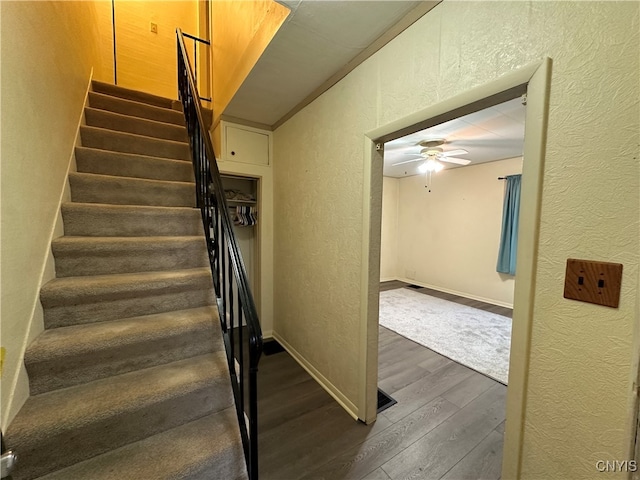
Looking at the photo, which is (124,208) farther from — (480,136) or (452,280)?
(452,280)

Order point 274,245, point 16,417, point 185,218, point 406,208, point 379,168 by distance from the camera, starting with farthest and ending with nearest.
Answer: point 406,208 < point 274,245 < point 185,218 < point 379,168 < point 16,417

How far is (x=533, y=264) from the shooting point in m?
0.98

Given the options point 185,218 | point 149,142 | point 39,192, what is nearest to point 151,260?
point 185,218

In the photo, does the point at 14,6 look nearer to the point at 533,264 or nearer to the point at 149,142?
the point at 149,142

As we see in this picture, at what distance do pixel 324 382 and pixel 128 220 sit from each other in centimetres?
205

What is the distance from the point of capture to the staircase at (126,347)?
1074 mm

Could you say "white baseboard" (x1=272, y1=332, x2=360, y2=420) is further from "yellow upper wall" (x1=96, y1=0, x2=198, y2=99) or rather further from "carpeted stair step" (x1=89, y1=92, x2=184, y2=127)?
"yellow upper wall" (x1=96, y1=0, x2=198, y2=99)

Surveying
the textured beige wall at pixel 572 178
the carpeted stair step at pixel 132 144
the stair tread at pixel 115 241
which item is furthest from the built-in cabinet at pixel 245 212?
the textured beige wall at pixel 572 178

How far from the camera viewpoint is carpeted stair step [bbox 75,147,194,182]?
2.04 m

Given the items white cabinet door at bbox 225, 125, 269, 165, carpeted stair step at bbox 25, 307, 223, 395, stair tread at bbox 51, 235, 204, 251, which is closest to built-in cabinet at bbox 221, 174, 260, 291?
white cabinet door at bbox 225, 125, 269, 165

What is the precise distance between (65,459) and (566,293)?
2.07 m

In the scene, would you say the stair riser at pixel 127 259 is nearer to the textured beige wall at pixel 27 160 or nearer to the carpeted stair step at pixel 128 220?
the textured beige wall at pixel 27 160

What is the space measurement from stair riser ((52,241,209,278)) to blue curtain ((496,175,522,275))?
4.60 meters

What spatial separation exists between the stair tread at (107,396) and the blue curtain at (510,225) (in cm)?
462
